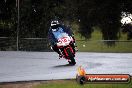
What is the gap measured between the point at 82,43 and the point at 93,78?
38.9 inches

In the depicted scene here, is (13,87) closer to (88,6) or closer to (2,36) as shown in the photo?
(2,36)

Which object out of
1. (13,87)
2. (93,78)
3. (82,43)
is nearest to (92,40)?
(82,43)

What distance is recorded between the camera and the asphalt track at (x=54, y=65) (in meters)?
10.1

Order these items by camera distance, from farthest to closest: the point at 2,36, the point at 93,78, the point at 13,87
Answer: the point at 2,36, the point at 13,87, the point at 93,78

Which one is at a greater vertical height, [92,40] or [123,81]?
[92,40]

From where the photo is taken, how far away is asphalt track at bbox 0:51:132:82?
10086 millimetres

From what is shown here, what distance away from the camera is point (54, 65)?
1025 cm

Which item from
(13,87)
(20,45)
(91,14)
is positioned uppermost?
(91,14)

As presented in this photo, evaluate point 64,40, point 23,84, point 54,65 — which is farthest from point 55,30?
point 23,84

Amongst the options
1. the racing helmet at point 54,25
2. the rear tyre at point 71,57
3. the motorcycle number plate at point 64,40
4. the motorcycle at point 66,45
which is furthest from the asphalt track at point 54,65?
the racing helmet at point 54,25

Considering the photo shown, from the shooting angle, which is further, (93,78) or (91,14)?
(91,14)

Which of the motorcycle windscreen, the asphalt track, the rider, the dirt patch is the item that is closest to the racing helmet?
the rider

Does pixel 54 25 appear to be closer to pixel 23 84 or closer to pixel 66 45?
pixel 66 45

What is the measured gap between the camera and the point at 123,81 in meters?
9.33
